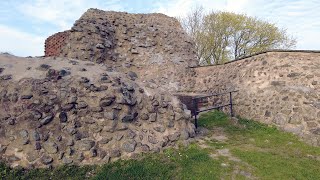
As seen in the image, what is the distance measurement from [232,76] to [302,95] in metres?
2.95

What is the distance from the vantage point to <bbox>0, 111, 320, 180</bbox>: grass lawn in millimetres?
5441

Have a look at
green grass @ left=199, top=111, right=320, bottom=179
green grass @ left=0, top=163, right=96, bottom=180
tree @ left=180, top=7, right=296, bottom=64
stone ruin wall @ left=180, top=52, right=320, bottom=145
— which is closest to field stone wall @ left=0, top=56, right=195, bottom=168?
green grass @ left=0, top=163, right=96, bottom=180

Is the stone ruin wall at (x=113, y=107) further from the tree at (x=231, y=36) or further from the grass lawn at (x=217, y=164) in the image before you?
the tree at (x=231, y=36)

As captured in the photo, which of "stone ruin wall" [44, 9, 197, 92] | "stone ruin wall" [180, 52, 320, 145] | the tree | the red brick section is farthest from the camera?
the tree

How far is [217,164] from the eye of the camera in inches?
236

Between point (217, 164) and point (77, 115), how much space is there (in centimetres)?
317

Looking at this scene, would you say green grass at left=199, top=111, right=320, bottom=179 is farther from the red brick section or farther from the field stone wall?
the red brick section

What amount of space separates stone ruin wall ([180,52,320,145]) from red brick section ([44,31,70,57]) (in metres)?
7.36

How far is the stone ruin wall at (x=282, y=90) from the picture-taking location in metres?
8.27

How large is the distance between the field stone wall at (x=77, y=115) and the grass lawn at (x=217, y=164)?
289mm

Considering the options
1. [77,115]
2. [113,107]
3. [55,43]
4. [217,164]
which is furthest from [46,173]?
[55,43]

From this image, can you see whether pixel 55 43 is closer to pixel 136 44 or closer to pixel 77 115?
pixel 136 44

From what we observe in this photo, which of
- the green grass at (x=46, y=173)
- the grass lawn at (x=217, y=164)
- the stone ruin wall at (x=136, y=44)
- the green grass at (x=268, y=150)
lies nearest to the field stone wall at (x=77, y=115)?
the green grass at (x=46, y=173)

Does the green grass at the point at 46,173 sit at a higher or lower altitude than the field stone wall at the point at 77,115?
lower
